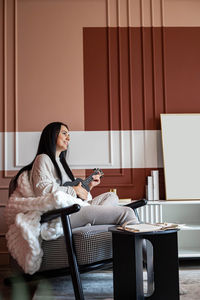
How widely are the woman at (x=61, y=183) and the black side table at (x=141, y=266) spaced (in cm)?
29

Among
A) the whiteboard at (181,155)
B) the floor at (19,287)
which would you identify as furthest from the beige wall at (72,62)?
the floor at (19,287)

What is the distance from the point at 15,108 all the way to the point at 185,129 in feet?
5.05

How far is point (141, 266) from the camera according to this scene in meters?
1.90

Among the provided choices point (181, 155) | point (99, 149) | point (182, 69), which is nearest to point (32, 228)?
point (99, 149)

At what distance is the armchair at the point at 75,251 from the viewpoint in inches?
80.7

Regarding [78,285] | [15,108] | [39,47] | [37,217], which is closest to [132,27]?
[39,47]

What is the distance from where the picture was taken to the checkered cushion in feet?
6.89

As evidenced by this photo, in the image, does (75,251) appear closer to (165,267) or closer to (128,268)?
(128,268)

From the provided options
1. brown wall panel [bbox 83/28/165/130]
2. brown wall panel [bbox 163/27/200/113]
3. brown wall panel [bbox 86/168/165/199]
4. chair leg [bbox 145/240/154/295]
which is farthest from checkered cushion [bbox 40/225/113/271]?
brown wall panel [bbox 163/27/200/113]

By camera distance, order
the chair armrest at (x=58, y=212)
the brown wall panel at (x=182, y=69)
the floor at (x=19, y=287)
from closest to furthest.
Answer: the chair armrest at (x=58, y=212) → the floor at (x=19, y=287) → the brown wall panel at (x=182, y=69)

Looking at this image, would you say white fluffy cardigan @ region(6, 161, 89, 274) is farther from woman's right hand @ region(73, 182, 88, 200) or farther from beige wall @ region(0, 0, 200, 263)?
beige wall @ region(0, 0, 200, 263)

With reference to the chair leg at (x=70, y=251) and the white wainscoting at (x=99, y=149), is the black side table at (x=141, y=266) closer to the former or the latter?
the chair leg at (x=70, y=251)

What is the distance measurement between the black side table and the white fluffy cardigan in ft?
1.36

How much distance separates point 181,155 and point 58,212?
159cm
